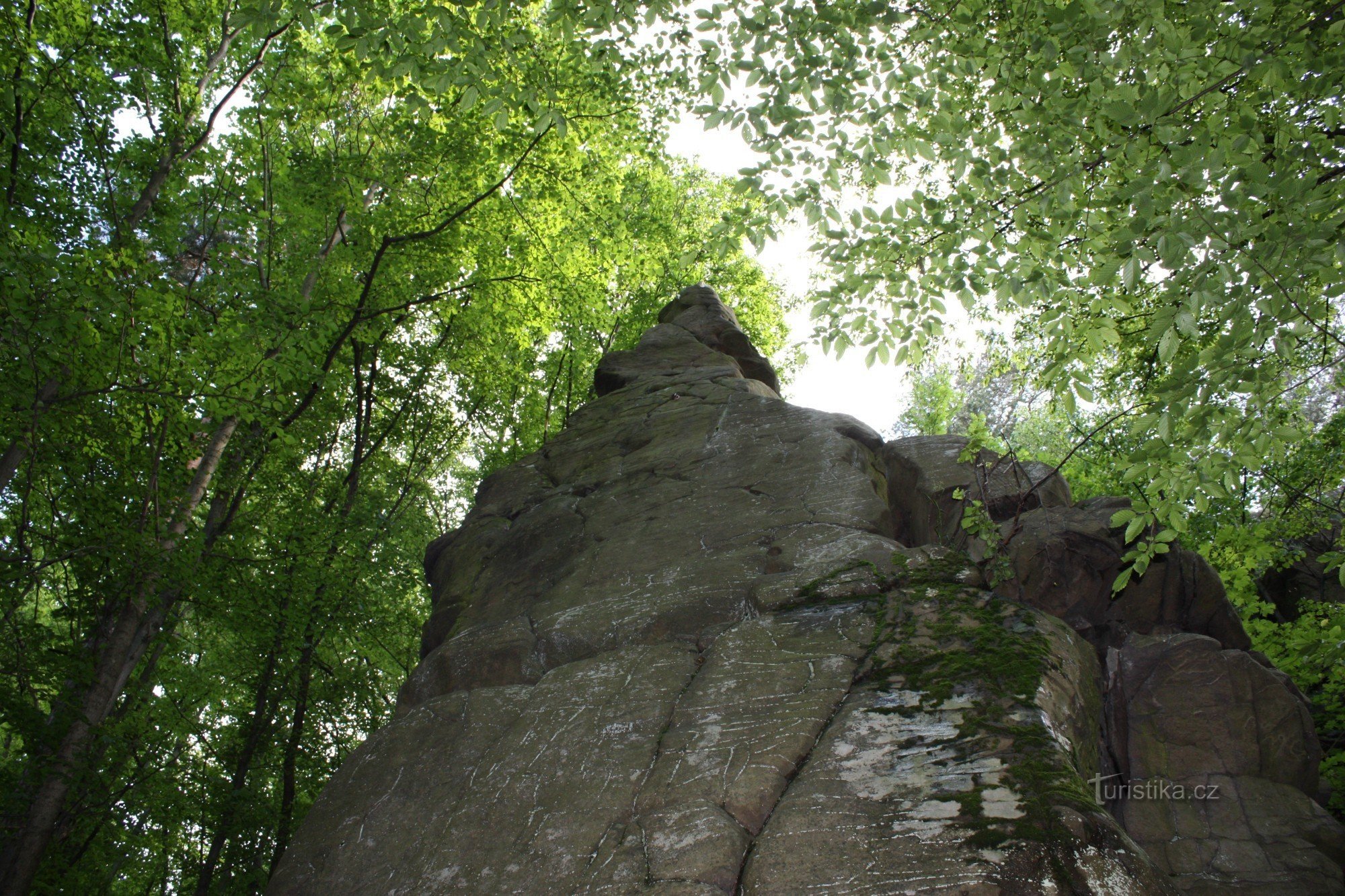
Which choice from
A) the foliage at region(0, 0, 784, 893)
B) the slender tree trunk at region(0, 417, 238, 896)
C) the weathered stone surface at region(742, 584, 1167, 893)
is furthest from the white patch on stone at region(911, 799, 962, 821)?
the slender tree trunk at region(0, 417, 238, 896)

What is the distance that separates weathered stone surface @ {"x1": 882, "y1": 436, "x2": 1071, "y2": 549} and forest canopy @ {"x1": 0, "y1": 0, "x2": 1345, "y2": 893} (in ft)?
3.64

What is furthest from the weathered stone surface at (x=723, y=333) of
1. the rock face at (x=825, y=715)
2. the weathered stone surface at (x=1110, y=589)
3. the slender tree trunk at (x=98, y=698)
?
the slender tree trunk at (x=98, y=698)

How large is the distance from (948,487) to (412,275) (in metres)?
8.70

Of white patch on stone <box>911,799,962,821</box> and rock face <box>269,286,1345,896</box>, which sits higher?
rock face <box>269,286,1345,896</box>

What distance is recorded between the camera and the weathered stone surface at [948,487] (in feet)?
23.0

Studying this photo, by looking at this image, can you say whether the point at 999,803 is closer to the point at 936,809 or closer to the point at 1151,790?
the point at 936,809

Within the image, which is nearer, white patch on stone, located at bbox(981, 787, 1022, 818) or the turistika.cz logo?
white patch on stone, located at bbox(981, 787, 1022, 818)

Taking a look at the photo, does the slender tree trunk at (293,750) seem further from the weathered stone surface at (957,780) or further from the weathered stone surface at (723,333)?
the weathered stone surface at (957,780)

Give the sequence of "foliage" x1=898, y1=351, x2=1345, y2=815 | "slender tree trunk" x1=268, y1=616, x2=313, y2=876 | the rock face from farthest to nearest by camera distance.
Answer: "slender tree trunk" x1=268, y1=616, x2=313, y2=876 → "foliage" x1=898, y1=351, x2=1345, y2=815 → the rock face

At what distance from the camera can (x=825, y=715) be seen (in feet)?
15.4

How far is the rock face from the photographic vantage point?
3877 mm

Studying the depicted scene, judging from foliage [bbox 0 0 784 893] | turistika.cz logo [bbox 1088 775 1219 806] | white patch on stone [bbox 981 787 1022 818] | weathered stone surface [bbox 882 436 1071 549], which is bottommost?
white patch on stone [bbox 981 787 1022 818]

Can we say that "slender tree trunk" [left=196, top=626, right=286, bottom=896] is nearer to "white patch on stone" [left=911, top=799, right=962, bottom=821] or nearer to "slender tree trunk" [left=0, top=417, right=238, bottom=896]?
"slender tree trunk" [left=0, top=417, right=238, bottom=896]

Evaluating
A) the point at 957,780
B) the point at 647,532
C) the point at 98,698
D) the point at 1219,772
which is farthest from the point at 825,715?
the point at 98,698
